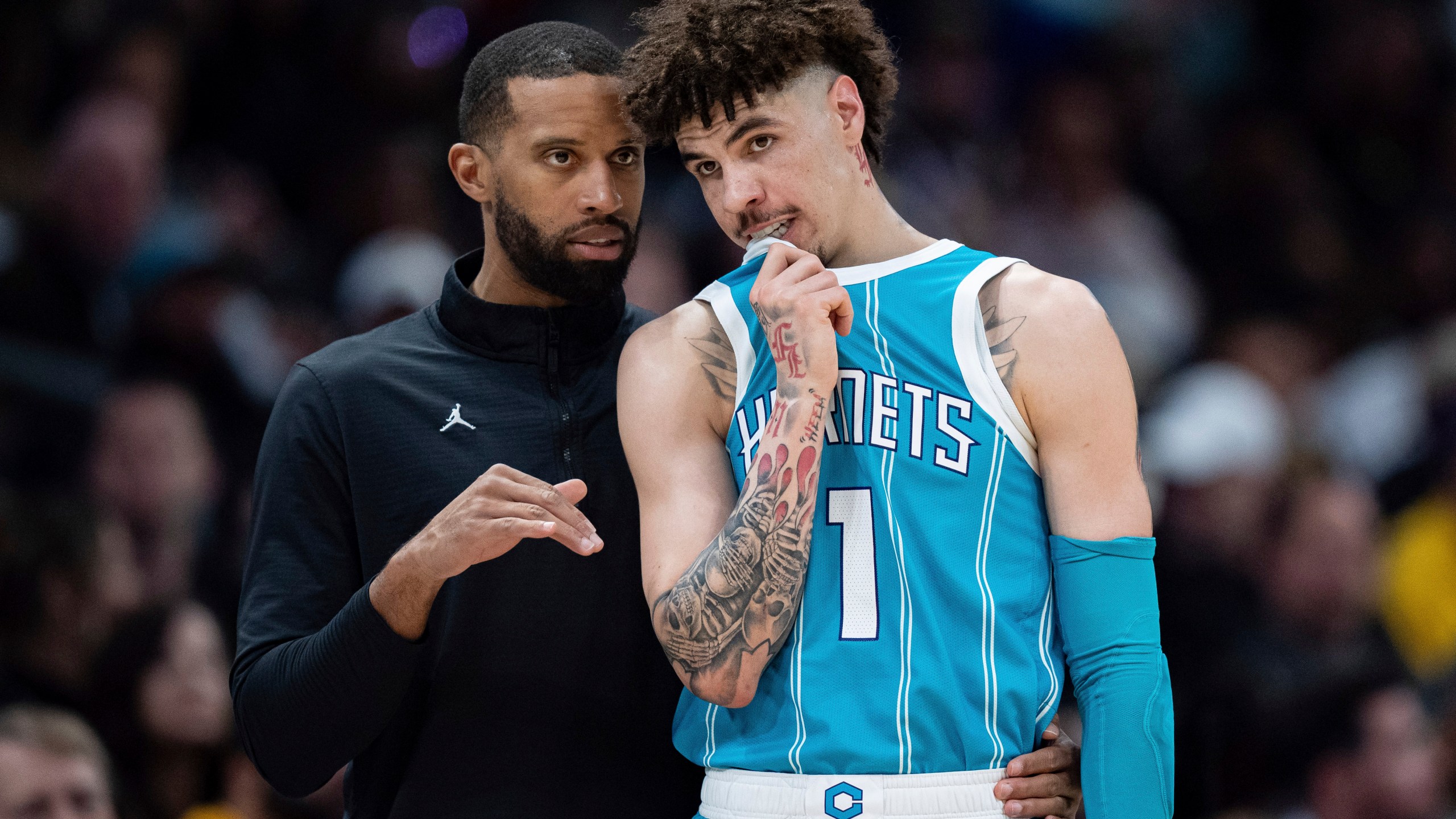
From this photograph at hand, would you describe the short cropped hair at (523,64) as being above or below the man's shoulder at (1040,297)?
above

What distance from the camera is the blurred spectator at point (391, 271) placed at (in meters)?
5.72

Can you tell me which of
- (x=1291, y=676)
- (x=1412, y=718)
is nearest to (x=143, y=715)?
(x=1291, y=676)

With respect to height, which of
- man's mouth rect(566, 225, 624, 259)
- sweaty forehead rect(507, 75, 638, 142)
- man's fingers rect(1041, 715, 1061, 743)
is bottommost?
man's fingers rect(1041, 715, 1061, 743)

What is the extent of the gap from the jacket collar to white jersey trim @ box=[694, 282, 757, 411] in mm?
484

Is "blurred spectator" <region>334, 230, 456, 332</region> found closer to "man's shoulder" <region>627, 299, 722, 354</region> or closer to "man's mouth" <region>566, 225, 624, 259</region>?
"man's mouth" <region>566, 225, 624, 259</region>

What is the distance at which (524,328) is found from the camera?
3.13m

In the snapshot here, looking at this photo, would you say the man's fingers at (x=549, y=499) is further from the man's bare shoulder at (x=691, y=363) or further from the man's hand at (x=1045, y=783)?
the man's hand at (x=1045, y=783)

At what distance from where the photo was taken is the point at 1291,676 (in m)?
5.90

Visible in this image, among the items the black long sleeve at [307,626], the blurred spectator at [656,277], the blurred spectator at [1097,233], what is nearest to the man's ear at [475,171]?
the black long sleeve at [307,626]

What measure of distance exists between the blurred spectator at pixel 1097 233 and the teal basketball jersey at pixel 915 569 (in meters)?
4.96

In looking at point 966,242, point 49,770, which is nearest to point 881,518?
point 49,770

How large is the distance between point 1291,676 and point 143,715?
13.9ft

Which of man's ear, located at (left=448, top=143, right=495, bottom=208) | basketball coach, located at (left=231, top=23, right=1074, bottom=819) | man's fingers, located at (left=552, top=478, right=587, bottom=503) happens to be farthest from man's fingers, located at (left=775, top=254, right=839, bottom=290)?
man's ear, located at (left=448, top=143, right=495, bottom=208)

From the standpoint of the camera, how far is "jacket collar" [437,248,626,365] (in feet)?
10.3
